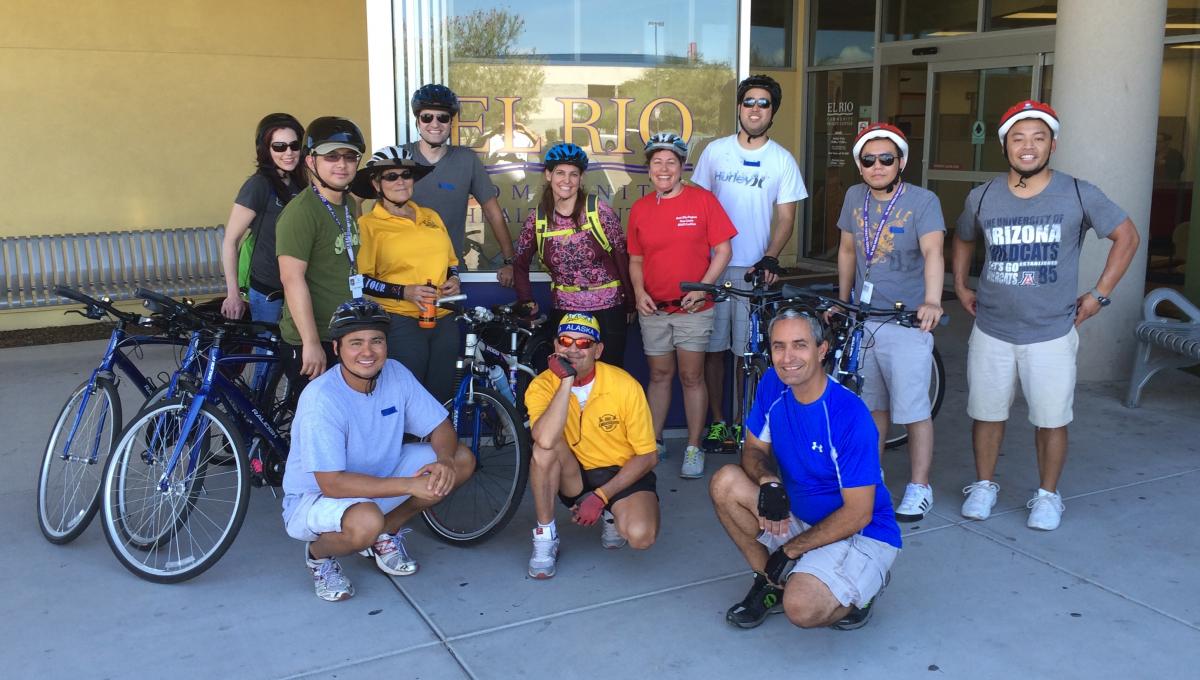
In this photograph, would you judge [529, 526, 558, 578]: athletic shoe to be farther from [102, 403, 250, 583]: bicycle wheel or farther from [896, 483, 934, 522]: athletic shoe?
[896, 483, 934, 522]: athletic shoe

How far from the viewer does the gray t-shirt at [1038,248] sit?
4133 millimetres

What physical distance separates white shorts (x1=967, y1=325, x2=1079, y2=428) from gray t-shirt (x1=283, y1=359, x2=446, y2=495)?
228cm

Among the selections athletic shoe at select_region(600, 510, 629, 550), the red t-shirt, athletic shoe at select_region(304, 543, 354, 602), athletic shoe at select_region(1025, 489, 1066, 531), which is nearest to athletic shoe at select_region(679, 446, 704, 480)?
the red t-shirt

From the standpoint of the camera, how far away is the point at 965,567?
Result: 12.8ft

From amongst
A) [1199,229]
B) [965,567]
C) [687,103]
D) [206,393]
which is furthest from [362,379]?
[1199,229]

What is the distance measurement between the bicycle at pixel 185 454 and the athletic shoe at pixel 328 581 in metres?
0.38

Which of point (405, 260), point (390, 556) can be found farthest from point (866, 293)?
point (390, 556)

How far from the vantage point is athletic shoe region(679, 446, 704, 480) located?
4988mm

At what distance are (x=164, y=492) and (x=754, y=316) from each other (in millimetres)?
2492

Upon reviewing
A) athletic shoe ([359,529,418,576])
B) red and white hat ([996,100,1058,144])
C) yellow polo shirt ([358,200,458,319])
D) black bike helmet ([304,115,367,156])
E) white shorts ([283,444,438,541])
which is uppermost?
red and white hat ([996,100,1058,144])

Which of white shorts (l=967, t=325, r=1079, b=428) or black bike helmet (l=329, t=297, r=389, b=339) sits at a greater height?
black bike helmet (l=329, t=297, r=389, b=339)

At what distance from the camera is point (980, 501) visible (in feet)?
14.5

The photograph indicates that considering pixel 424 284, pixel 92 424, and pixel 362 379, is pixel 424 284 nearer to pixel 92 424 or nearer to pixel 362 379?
pixel 362 379

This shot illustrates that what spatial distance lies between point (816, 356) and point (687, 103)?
3.00m
